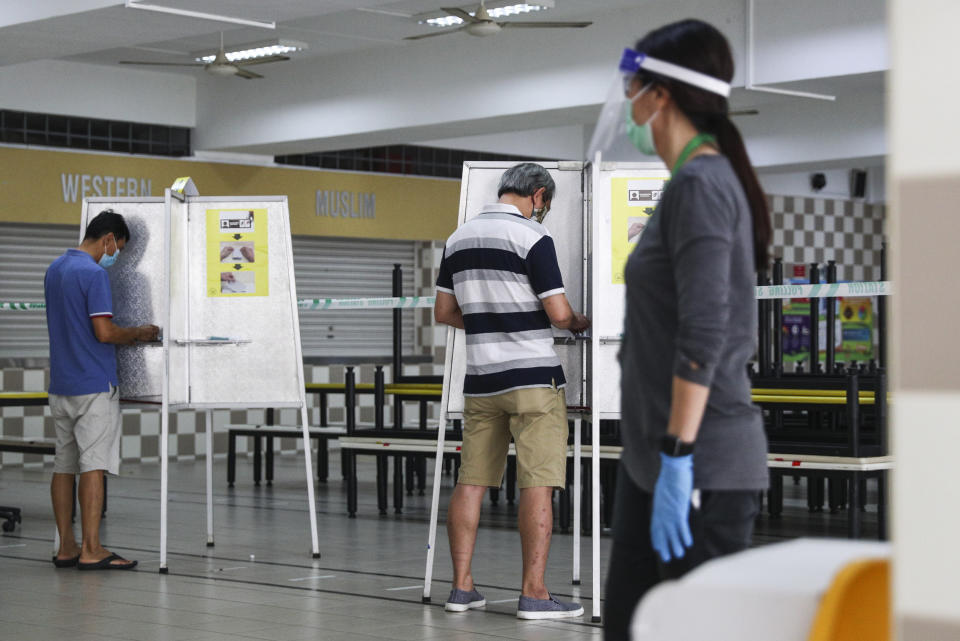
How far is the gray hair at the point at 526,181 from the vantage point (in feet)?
15.3

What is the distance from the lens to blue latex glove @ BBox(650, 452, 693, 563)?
2066 mm

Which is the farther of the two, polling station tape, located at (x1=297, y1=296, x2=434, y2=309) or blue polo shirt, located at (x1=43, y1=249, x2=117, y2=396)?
polling station tape, located at (x1=297, y1=296, x2=434, y2=309)

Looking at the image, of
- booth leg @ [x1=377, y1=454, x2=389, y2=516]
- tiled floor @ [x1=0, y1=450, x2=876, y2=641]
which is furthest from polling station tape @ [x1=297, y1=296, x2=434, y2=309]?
tiled floor @ [x1=0, y1=450, x2=876, y2=641]

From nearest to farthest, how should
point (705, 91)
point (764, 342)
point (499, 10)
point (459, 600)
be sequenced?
point (705, 91), point (459, 600), point (764, 342), point (499, 10)

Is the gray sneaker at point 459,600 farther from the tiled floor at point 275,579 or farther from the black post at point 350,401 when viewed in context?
the black post at point 350,401

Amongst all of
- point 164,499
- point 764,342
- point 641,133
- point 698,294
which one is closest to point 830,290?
point 764,342

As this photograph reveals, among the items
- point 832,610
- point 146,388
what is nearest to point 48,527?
point 146,388

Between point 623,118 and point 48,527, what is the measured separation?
5847 mm

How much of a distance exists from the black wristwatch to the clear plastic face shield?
49 cm

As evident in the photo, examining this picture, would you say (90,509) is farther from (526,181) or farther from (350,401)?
(350,401)

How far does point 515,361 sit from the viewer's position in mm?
4492

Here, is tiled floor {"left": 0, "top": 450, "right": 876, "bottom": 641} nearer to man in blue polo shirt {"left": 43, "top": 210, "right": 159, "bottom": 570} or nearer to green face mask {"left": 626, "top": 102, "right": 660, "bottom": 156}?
man in blue polo shirt {"left": 43, "top": 210, "right": 159, "bottom": 570}

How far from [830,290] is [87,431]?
127 inches

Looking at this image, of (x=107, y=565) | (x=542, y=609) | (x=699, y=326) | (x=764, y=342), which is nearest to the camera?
(x=699, y=326)
